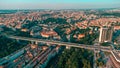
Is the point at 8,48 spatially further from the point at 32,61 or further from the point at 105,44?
the point at 105,44

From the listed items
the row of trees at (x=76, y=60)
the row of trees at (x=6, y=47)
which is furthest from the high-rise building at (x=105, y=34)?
the row of trees at (x=6, y=47)

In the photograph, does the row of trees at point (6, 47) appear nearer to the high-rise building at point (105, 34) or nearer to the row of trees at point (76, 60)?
the row of trees at point (76, 60)

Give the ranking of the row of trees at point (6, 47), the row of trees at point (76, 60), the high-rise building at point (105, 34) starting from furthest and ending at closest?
the high-rise building at point (105, 34) < the row of trees at point (6, 47) < the row of trees at point (76, 60)

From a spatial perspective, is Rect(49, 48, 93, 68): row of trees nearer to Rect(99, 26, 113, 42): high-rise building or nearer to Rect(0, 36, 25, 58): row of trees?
Rect(0, 36, 25, 58): row of trees

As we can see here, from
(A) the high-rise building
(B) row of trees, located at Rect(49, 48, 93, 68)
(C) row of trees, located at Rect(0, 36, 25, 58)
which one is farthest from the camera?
(A) the high-rise building

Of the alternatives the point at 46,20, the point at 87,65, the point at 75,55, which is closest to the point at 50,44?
the point at 75,55

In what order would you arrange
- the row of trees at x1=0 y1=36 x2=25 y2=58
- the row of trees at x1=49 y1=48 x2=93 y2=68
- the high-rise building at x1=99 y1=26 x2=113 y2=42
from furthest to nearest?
the high-rise building at x1=99 y1=26 x2=113 y2=42 < the row of trees at x1=0 y1=36 x2=25 y2=58 < the row of trees at x1=49 y1=48 x2=93 y2=68

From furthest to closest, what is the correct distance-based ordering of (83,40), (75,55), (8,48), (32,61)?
(83,40)
(8,48)
(75,55)
(32,61)

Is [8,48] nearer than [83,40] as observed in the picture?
Yes

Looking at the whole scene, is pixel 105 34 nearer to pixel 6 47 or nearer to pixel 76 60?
pixel 76 60

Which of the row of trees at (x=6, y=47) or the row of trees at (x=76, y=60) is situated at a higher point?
the row of trees at (x=6, y=47)

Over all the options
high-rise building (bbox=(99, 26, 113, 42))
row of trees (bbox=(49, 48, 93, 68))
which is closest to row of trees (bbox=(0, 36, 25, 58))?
row of trees (bbox=(49, 48, 93, 68))
